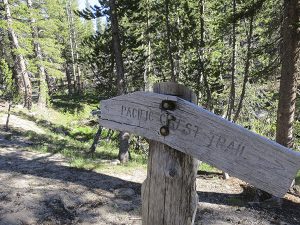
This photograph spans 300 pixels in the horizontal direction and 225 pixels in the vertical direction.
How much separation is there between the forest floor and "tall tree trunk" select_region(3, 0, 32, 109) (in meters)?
11.0

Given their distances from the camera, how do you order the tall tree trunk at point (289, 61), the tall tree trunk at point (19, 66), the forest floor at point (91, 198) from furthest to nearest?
the tall tree trunk at point (19, 66)
the tall tree trunk at point (289, 61)
the forest floor at point (91, 198)

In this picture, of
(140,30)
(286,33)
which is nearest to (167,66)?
(140,30)

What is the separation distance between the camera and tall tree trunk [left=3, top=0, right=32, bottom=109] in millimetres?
19438

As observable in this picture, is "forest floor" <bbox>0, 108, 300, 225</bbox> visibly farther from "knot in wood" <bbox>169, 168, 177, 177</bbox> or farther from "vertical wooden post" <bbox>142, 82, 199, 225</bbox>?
"knot in wood" <bbox>169, 168, 177, 177</bbox>

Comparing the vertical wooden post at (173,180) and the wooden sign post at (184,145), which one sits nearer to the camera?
the wooden sign post at (184,145)

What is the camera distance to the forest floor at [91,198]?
6.46 m

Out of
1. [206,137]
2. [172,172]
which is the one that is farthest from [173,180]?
[206,137]

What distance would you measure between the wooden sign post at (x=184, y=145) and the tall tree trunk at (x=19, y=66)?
749 inches

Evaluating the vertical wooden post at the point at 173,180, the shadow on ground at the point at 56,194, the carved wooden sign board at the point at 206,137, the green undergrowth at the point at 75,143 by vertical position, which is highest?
the carved wooden sign board at the point at 206,137

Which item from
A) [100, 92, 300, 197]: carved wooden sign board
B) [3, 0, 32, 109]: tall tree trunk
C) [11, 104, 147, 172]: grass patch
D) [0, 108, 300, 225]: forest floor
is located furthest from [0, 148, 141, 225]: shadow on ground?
[3, 0, 32, 109]: tall tree trunk

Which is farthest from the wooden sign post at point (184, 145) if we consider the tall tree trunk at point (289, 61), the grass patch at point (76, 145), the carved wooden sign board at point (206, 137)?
the grass patch at point (76, 145)

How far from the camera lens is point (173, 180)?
1.99m

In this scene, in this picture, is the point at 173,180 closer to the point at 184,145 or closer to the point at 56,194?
the point at 184,145

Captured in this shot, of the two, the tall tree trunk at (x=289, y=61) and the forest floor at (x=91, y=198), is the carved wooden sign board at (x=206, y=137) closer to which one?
the forest floor at (x=91, y=198)
